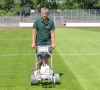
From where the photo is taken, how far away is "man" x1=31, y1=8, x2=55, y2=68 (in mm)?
9039

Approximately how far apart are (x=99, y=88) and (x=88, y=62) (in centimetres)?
482

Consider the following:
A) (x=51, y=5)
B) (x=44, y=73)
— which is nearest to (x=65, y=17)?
(x=51, y=5)

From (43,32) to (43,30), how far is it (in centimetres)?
7

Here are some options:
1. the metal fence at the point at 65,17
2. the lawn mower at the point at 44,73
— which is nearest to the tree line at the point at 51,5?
the metal fence at the point at 65,17

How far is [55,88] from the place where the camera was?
8789mm

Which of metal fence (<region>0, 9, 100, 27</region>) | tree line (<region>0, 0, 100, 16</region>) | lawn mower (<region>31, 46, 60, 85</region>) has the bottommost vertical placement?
metal fence (<region>0, 9, 100, 27</region>)

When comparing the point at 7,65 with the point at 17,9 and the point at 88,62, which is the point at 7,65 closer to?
the point at 88,62

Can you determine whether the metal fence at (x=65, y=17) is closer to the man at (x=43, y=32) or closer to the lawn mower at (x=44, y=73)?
the man at (x=43, y=32)

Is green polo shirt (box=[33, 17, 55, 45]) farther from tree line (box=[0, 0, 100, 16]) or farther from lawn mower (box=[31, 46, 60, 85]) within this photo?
tree line (box=[0, 0, 100, 16])

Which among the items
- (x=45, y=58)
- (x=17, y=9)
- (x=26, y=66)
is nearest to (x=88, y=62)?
(x=26, y=66)

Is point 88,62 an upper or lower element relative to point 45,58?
lower

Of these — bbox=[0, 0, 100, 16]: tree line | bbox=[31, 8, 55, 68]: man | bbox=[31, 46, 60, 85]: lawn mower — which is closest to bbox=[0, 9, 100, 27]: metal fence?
bbox=[0, 0, 100, 16]: tree line

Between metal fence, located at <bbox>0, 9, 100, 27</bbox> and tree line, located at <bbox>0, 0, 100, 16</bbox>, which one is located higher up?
tree line, located at <bbox>0, 0, 100, 16</bbox>

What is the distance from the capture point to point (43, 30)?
912cm
